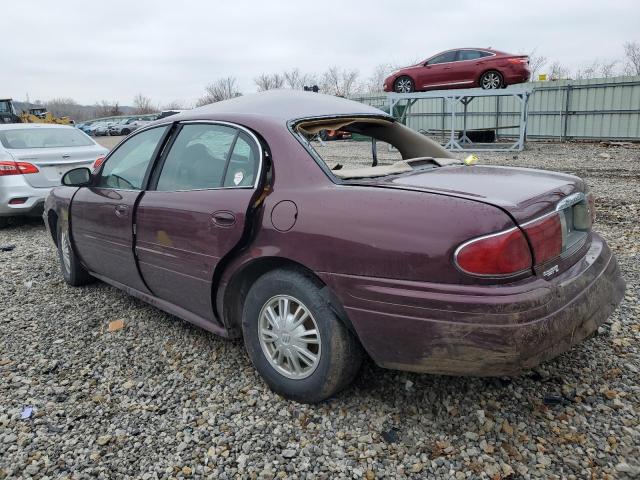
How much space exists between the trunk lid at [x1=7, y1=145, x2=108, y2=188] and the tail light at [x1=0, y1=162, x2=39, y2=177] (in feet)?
0.18

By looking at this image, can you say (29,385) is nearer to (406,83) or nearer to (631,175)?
(631,175)

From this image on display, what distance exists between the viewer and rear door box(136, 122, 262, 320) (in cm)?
273

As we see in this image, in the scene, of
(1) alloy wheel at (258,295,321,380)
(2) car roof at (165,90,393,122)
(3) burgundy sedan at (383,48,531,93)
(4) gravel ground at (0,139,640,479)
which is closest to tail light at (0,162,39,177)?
(4) gravel ground at (0,139,640,479)

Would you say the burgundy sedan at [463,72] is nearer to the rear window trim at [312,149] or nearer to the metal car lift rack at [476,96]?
A: the metal car lift rack at [476,96]

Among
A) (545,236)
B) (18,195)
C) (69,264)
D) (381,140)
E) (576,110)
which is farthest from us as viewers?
(576,110)

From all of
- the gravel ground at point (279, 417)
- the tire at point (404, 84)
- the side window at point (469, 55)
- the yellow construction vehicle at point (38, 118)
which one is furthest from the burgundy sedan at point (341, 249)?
the yellow construction vehicle at point (38, 118)

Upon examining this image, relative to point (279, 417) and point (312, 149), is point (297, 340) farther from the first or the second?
point (312, 149)

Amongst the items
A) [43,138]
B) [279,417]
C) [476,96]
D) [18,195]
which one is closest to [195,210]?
[279,417]

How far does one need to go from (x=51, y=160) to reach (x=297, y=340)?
5959mm

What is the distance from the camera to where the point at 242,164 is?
2818 mm

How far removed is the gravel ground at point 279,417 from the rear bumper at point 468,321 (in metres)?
0.41

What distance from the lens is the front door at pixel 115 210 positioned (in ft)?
11.3

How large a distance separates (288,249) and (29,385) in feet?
6.04

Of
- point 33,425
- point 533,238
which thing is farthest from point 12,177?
point 533,238
